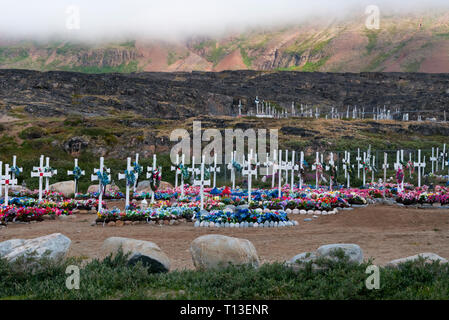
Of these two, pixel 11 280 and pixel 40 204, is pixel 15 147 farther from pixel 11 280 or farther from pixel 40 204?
pixel 11 280

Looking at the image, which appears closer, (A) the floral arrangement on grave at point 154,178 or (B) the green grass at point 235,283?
(B) the green grass at point 235,283

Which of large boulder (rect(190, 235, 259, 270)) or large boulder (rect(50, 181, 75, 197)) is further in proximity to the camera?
large boulder (rect(50, 181, 75, 197))

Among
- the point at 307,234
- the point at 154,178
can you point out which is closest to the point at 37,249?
the point at 307,234

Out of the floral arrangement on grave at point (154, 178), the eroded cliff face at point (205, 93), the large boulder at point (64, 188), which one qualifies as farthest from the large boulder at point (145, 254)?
the eroded cliff face at point (205, 93)

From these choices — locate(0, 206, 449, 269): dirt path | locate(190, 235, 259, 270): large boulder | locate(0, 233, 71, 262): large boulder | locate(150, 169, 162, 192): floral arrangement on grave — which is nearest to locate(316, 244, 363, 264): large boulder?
locate(190, 235, 259, 270): large boulder

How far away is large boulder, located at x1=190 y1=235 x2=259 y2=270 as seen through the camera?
381 inches

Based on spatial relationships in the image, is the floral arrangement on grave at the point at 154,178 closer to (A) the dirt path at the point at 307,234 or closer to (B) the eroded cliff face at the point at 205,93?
(A) the dirt path at the point at 307,234

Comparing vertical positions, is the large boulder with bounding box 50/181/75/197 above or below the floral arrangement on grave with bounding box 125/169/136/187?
below

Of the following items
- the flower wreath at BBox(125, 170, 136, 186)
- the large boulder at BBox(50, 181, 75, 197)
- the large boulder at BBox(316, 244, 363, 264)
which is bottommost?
the large boulder at BBox(50, 181, 75, 197)

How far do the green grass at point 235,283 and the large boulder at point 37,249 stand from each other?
30 centimetres

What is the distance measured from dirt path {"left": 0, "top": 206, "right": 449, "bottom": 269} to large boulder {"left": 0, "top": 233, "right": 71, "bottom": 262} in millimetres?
2925

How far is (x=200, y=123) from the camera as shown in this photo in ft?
278

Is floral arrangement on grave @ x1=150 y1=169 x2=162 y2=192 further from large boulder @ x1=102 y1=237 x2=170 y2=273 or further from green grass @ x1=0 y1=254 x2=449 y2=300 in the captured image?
green grass @ x1=0 y1=254 x2=449 y2=300

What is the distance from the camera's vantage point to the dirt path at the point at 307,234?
13.7 m
